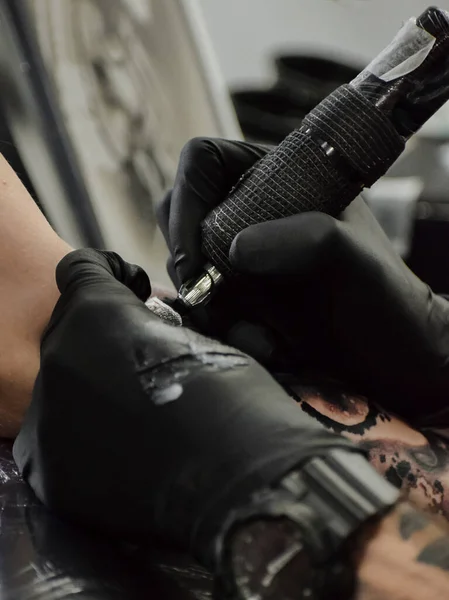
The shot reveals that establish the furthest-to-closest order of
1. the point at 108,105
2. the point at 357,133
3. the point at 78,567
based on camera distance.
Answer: the point at 108,105, the point at 357,133, the point at 78,567

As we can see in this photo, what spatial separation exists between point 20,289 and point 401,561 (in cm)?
Result: 46

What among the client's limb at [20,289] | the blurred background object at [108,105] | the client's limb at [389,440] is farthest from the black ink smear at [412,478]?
the blurred background object at [108,105]

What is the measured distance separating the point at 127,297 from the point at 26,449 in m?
0.16

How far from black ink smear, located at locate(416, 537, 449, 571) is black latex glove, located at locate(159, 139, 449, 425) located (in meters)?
0.29

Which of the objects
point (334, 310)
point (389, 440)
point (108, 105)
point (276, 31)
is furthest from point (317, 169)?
point (276, 31)

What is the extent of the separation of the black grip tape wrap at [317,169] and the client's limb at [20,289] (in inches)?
7.6

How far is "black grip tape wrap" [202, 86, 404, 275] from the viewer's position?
53cm

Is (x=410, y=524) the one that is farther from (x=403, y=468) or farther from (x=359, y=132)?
(x=359, y=132)

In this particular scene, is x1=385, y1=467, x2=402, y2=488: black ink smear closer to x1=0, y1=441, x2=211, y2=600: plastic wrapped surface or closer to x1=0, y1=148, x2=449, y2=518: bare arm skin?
x1=0, y1=148, x2=449, y2=518: bare arm skin

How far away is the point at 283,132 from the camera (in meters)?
1.39

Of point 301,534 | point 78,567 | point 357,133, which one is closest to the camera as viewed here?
point 301,534

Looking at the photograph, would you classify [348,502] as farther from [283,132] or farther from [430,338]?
[283,132]

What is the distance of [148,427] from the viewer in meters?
0.39

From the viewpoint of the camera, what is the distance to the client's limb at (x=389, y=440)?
21.8 inches
